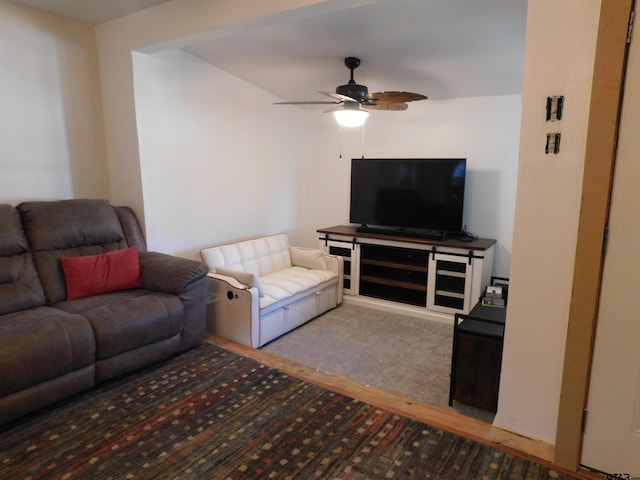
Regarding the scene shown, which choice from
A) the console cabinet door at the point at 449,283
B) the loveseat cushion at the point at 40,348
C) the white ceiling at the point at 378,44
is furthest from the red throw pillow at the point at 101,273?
the console cabinet door at the point at 449,283

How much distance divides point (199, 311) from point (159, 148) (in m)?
1.52

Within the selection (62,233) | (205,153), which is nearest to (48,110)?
(62,233)

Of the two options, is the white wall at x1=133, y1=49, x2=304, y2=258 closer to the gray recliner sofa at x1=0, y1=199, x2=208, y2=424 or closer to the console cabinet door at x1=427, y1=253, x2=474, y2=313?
the gray recliner sofa at x1=0, y1=199, x2=208, y2=424

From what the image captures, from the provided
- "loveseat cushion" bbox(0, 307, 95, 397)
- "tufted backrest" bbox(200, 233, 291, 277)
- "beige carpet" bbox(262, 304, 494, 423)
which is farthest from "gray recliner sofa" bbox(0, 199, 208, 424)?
"beige carpet" bbox(262, 304, 494, 423)

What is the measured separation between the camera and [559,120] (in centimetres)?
167

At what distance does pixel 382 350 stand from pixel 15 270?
109 inches

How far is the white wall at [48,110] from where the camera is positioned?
9.87 ft

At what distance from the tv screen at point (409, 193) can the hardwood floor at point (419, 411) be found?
2.18 m

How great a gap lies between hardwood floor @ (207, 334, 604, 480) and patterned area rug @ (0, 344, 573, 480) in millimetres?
62

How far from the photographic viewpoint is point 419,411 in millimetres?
2287

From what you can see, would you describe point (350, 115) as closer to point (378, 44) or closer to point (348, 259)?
point (378, 44)

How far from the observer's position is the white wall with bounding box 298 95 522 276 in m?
4.05

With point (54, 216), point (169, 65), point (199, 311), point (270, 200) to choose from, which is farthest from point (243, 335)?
point (169, 65)

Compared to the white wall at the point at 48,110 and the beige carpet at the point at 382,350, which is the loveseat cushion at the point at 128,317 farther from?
the white wall at the point at 48,110
